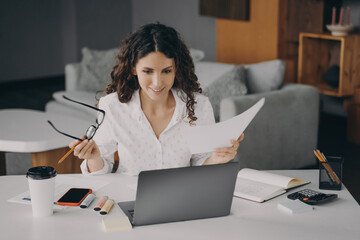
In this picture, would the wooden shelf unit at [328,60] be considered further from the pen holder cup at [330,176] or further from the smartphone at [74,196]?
the smartphone at [74,196]

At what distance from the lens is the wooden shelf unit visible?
4.24 m

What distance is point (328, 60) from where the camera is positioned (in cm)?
480

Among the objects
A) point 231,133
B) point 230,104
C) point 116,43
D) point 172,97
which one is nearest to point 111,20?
point 116,43

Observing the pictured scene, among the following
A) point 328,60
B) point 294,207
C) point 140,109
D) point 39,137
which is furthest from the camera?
point 328,60

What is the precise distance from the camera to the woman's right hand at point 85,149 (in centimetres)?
166

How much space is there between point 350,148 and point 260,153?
1.15 metres

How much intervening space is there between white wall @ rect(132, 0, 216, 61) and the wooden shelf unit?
1.42m

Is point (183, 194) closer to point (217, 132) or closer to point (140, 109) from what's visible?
point (217, 132)

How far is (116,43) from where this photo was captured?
7594mm

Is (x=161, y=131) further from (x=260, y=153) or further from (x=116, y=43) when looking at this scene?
(x=116, y=43)

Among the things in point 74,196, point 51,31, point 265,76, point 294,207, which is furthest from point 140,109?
point 51,31

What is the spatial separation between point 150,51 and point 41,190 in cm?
63

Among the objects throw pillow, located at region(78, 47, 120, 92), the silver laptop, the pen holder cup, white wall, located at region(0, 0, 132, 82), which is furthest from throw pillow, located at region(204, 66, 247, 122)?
white wall, located at region(0, 0, 132, 82)

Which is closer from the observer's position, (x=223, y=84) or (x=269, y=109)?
(x=269, y=109)
